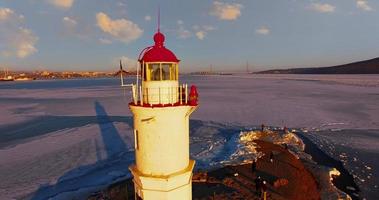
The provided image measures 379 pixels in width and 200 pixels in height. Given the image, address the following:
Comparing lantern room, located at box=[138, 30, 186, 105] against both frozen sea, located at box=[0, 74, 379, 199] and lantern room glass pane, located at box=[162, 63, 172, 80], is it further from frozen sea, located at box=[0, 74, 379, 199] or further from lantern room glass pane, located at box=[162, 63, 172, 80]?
frozen sea, located at box=[0, 74, 379, 199]

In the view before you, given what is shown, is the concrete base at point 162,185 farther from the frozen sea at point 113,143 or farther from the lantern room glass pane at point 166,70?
the frozen sea at point 113,143

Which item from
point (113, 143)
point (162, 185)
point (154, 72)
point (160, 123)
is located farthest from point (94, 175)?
point (154, 72)

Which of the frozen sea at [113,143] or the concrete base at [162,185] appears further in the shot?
the frozen sea at [113,143]

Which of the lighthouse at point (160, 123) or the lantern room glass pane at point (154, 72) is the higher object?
the lantern room glass pane at point (154, 72)

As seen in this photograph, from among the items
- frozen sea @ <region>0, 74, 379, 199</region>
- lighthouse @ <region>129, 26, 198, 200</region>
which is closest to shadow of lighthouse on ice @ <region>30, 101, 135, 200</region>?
frozen sea @ <region>0, 74, 379, 199</region>

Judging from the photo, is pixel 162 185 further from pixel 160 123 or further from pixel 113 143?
pixel 113 143

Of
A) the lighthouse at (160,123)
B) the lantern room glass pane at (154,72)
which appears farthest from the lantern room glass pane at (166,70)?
the lantern room glass pane at (154,72)

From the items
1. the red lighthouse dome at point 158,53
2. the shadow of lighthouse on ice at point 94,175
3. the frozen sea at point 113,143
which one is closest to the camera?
the red lighthouse dome at point 158,53

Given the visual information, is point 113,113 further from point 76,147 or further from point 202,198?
point 202,198
